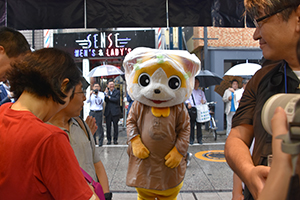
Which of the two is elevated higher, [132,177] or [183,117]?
[183,117]

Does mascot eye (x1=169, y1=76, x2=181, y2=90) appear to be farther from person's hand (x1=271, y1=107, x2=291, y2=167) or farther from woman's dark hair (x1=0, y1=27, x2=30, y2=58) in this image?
person's hand (x1=271, y1=107, x2=291, y2=167)

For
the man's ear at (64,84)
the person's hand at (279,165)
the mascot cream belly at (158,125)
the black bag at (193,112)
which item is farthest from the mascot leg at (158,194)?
the black bag at (193,112)

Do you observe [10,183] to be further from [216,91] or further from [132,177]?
[216,91]

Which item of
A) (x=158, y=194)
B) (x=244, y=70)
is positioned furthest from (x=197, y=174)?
(x=244, y=70)

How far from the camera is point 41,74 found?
1.23 m

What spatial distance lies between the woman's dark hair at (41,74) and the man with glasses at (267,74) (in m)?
0.99

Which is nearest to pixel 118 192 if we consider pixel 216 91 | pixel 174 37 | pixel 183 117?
pixel 183 117

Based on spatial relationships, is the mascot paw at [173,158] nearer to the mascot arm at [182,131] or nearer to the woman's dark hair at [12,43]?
the mascot arm at [182,131]

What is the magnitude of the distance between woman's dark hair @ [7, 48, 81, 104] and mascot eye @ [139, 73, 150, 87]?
172cm

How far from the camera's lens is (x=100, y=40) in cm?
1031

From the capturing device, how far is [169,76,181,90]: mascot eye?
118 inches

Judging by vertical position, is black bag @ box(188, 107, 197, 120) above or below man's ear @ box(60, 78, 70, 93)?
below

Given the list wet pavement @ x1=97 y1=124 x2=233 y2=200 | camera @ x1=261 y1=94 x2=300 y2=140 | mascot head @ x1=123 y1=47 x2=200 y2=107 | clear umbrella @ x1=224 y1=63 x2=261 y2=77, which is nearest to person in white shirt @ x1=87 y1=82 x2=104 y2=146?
wet pavement @ x1=97 y1=124 x2=233 y2=200

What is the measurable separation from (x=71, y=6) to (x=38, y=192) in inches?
123
